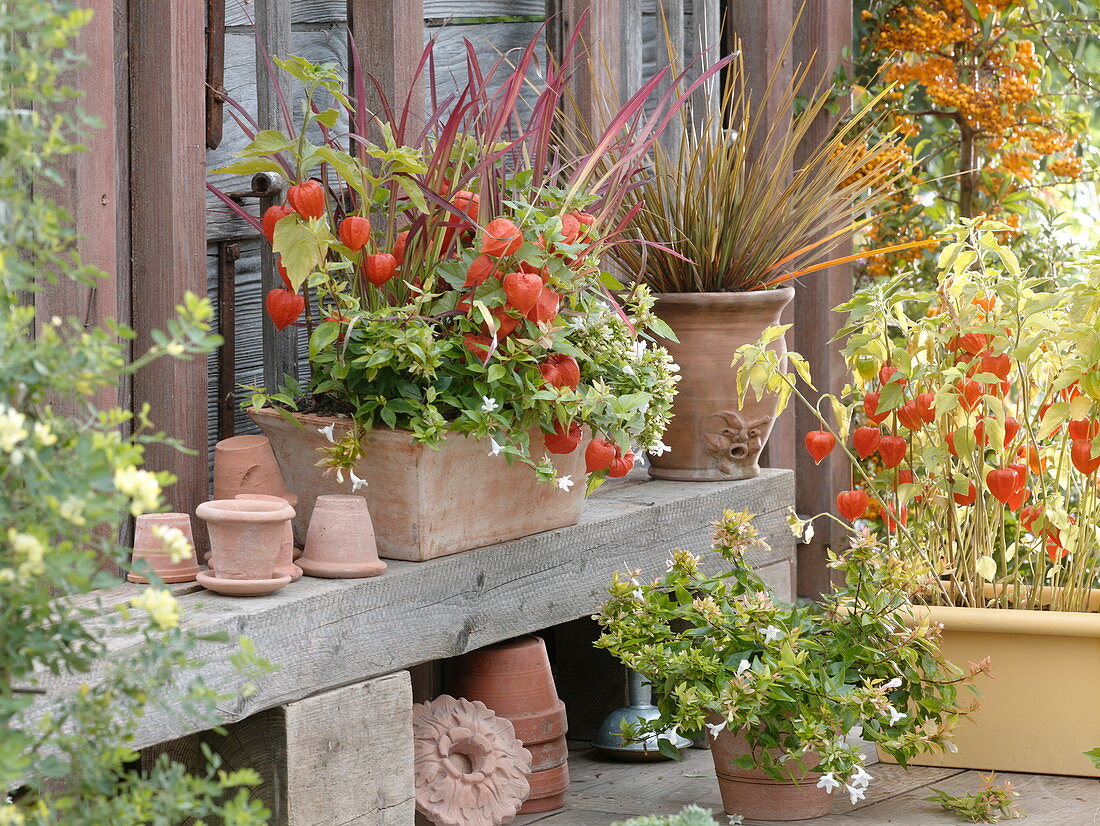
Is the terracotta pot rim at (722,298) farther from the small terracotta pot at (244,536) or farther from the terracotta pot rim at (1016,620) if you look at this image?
the small terracotta pot at (244,536)

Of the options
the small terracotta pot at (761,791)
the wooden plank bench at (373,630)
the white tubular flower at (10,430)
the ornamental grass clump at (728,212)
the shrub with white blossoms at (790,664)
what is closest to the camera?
the white tubular flower at (10,430)

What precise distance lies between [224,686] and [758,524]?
1393 millimetres

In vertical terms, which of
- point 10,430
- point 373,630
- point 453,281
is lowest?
point 373,630

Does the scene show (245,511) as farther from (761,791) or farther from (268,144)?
(761,791)

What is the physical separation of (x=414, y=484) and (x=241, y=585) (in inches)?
12.0

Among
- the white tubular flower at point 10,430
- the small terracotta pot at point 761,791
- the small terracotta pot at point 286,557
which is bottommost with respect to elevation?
the small terracotta pot at point 761,791

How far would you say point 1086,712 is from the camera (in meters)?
2.40

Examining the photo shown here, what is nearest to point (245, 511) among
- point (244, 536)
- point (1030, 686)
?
point (244, 536)

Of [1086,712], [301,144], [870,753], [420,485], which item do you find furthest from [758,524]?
[301,144]

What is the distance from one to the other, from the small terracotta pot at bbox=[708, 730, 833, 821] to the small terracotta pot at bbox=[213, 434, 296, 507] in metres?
0.74

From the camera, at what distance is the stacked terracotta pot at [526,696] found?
7.55ft

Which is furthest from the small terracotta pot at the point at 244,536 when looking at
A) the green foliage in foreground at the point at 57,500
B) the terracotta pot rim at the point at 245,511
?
the green foliage in foreground at the point at 57,500

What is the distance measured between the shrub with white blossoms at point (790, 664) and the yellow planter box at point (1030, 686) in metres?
0.15

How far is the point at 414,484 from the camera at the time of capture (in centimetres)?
200
